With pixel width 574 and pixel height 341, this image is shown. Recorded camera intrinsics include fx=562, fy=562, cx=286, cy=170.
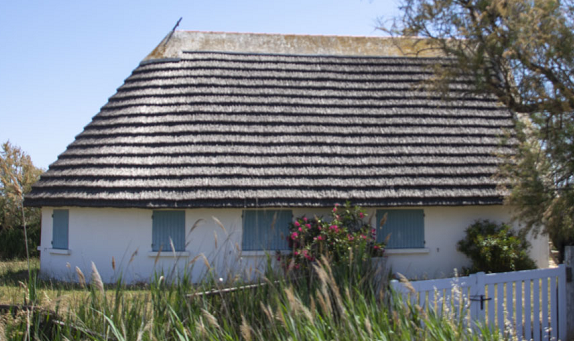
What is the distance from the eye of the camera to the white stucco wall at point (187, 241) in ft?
39.9

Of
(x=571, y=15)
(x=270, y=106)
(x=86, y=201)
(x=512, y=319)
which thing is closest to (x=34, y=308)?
(x=512, y=319)

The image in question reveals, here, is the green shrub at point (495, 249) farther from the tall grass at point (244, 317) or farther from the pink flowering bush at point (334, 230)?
the tall grass at point (244, 317)

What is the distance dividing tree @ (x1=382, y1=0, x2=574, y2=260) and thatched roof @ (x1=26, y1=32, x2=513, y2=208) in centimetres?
291

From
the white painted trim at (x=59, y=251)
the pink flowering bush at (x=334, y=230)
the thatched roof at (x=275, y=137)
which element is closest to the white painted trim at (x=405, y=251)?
the pink flowering bush at (x=334, y=230)

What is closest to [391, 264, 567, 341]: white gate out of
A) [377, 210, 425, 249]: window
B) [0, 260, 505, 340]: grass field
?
[0, 260, 505, 340]: grass field

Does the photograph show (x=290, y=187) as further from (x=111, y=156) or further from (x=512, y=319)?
(x=512, y=319)

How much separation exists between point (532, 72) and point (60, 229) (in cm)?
1025

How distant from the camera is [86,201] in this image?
38.6 feet

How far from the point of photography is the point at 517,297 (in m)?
7.38

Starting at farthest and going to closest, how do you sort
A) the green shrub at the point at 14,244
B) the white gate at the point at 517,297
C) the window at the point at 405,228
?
the green shrub at the point at 14,244
the window at the point at 405,228
the white gate at the point at 517,297

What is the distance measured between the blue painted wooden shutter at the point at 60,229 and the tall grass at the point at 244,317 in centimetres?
717

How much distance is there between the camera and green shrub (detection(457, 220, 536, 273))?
11.5 meters

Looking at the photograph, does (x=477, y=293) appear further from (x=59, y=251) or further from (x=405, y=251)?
(x=59, y=251)

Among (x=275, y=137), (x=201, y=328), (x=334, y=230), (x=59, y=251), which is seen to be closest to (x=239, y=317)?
(x=201, y=328)
